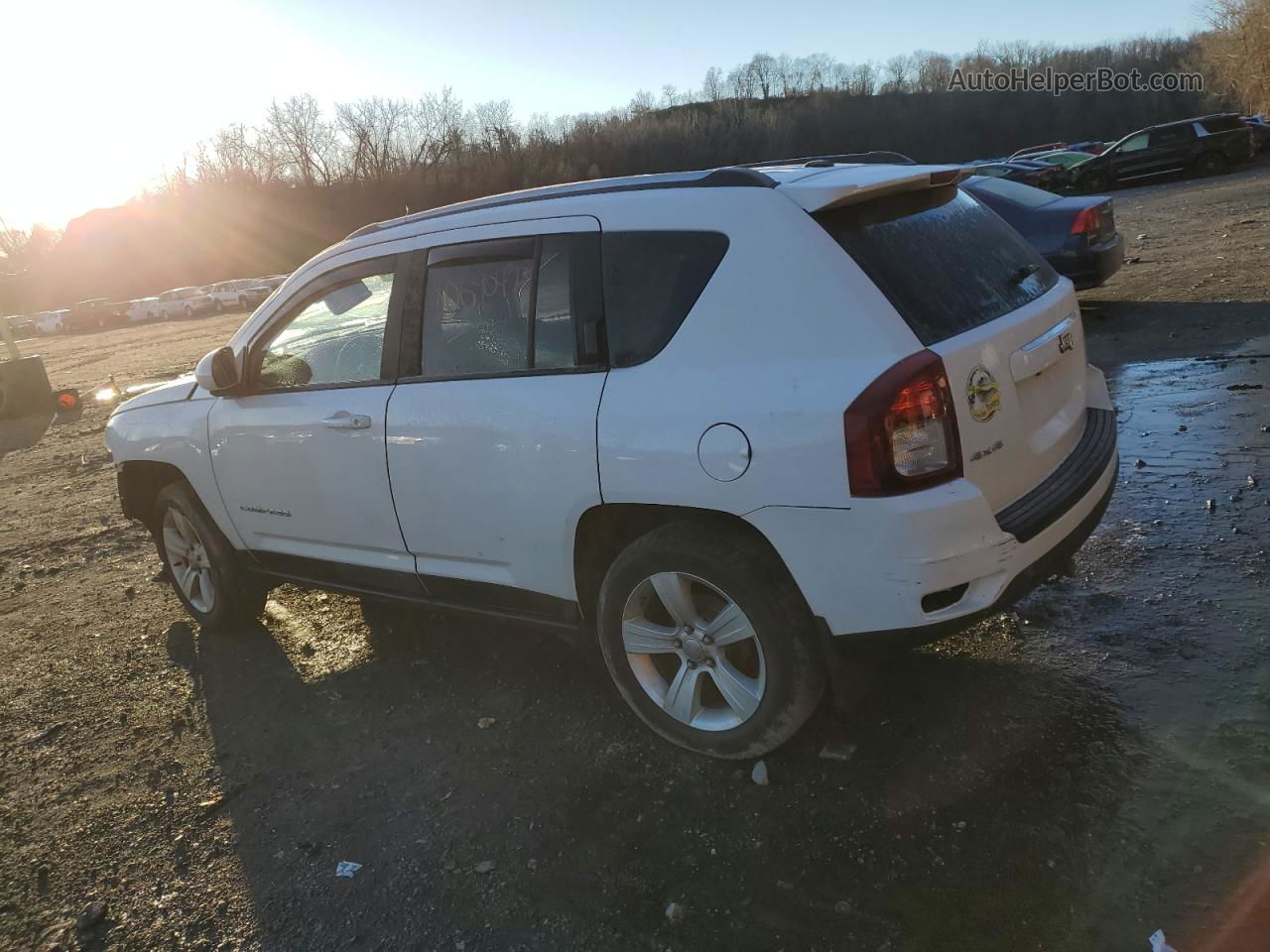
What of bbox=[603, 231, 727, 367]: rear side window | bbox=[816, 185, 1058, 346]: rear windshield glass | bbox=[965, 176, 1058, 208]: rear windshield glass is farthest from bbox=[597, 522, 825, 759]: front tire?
bbox=[965, 176, 1058, 208]: rear windshield glass

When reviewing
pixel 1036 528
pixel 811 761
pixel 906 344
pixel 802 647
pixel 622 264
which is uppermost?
pixel 622 264

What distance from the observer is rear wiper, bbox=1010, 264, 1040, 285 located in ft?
11.0

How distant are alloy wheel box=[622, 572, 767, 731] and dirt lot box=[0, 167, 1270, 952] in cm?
24

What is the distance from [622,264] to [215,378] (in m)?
2.28

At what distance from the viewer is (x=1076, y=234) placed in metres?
9.58

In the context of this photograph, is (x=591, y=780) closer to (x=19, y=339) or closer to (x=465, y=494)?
(x=465, y=494)

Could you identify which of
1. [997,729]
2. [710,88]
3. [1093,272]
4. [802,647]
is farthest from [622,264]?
[710,88]

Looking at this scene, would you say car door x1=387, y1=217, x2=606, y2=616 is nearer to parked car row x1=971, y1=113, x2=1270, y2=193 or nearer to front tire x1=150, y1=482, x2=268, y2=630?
front tire x1=150, y1=482, x2=268, y2=630

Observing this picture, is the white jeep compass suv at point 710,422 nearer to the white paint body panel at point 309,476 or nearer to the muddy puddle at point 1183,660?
the white paint body panel at point 309,476

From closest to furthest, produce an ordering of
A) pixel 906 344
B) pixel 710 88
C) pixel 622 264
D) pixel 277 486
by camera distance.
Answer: pixel 906 344 < pixel 622 264 < pixel 277 486 < pixel 710 88

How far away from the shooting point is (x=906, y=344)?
273cm

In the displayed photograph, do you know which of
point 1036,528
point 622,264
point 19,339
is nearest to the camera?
point 1036,528

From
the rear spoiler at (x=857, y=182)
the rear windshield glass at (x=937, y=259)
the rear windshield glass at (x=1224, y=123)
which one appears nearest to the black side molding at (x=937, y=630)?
the rear windshield glass at (x=937, y=259)

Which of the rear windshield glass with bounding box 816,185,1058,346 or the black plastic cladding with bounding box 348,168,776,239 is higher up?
the black plastic cladding with bounding box 348,168,776,239
